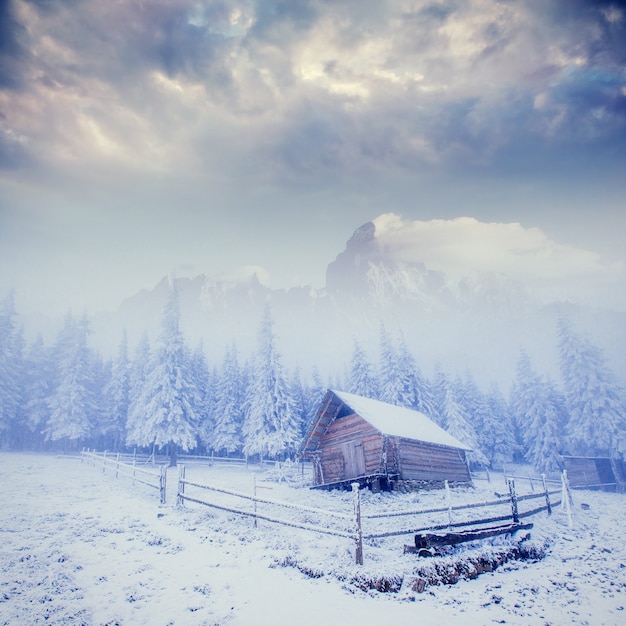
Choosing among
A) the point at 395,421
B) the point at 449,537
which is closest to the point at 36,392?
the point at 395,421

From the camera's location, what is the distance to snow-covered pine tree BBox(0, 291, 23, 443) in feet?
137

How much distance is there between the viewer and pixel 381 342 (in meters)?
46.7

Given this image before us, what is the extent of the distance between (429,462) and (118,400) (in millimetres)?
42233

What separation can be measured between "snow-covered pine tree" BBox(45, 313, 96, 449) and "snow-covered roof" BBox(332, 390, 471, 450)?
3638 cm

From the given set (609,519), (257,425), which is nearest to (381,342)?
(257,425)

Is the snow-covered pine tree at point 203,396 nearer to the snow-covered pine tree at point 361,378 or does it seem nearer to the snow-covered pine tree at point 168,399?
the snow-covered pine tree at point 168,399

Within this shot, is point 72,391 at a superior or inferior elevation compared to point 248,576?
superior

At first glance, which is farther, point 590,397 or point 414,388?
point 414,388

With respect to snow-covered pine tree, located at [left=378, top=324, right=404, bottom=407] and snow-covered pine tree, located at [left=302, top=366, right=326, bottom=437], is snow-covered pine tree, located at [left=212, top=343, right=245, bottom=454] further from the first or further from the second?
snow-covered pine tree, located at [left=378, top=324, right=404, bottom=407]

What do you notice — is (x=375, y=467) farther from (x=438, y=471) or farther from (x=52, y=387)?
(x=52, y=387)

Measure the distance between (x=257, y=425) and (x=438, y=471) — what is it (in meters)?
21.6

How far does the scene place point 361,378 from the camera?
47.1 meters

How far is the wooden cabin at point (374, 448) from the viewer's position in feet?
73.6

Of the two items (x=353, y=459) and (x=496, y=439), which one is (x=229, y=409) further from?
(x=496, y=439)
